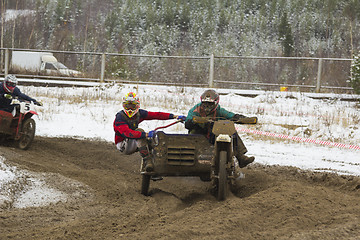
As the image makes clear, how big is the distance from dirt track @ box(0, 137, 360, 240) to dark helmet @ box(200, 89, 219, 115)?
1.32m

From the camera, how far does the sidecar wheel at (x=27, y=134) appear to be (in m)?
12.2

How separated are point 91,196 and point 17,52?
1205 inches

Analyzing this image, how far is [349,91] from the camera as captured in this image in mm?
22234

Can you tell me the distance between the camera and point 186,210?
21.9 feet

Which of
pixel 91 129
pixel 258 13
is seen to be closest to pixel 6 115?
pixel 91 129

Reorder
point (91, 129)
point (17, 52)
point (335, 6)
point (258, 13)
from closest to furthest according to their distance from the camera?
point (91, 129) < point (17, 52) < point (335, 6) < point (258, 13)

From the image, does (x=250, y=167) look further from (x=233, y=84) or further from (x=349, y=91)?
(x=233, y=84)

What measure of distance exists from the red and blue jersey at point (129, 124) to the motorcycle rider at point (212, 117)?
658 millimetres

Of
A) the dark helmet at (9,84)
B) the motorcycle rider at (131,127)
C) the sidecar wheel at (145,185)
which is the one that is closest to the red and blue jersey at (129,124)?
the motorcycle rider at (131,127)

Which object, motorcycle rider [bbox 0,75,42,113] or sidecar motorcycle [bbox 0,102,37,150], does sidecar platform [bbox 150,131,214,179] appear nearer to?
sidecar motorcycle [bbox 0,102,37,150]

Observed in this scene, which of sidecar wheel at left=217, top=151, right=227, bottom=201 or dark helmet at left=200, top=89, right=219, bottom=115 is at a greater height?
dark helmet at left=200, top=89, right=219, bottom=115

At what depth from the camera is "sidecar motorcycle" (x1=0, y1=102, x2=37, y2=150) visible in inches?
481

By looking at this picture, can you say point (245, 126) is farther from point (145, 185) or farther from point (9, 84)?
point (145, 185)

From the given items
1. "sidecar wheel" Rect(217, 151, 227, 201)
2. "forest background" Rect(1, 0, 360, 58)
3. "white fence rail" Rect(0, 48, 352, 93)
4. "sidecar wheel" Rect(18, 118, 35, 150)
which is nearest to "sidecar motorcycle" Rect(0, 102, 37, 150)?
"sidecar wheel" Rect(18, 118, 35, 150)
